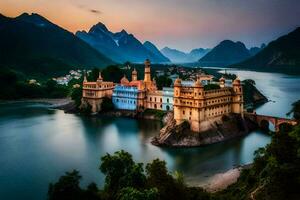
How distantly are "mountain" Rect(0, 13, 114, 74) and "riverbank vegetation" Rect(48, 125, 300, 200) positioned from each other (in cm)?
10337

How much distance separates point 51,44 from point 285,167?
164m

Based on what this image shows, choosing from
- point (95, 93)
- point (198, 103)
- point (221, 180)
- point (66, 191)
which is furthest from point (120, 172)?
point (95, 93)

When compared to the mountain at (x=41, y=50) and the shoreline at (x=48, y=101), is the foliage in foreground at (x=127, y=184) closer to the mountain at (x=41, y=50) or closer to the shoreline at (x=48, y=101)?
the shoreline at (x=48, y=101)

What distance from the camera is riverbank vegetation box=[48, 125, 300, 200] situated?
594 inches

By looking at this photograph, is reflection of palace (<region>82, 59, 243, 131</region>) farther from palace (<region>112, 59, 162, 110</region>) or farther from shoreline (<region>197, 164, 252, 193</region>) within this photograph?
shoreline (<region>197, 164, 252, 193</region>)

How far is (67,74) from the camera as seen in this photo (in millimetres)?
120312

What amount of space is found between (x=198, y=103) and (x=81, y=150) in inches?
510

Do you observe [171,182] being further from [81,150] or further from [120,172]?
[81,150]

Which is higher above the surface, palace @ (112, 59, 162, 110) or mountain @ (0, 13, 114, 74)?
mountain @ (0, 13, 114, 74)

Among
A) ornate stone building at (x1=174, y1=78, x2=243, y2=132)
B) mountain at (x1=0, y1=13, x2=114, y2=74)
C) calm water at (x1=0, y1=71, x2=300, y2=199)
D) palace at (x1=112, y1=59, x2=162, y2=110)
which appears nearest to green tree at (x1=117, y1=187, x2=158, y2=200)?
calm water at (x1=0, y1=71, x2=300, y2=199)

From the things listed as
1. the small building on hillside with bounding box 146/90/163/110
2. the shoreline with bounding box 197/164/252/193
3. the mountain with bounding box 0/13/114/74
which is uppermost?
the mountain with bounding box 0/13/114/74

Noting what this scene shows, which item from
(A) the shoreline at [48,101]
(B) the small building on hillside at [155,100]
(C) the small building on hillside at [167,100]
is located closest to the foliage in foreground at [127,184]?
(C) the small building on hillside at [167,100]

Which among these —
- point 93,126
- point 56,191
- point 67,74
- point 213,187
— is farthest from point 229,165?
point 67,74

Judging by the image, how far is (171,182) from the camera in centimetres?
1582
